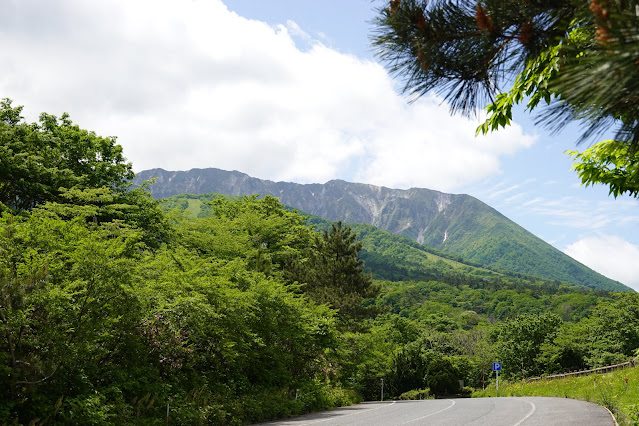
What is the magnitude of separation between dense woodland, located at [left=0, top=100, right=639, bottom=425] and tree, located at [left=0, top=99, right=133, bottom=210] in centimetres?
10

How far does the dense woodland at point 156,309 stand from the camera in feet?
29.8

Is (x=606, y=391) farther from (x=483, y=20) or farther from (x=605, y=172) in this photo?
(x=483, y=20)

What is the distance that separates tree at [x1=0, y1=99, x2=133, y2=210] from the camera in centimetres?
2400

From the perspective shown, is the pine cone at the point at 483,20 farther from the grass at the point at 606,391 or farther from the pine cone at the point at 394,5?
the grass at the point at 606,391

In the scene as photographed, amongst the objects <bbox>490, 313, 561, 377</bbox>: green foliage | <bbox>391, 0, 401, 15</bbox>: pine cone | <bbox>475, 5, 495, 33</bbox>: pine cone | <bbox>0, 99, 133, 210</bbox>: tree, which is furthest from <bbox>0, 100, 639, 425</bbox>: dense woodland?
<bbox>475, 5, 495, 33</bbox>: pine cone

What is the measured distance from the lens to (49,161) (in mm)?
25750

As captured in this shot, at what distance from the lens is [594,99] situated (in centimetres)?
248

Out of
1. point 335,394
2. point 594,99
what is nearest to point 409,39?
point 594,99

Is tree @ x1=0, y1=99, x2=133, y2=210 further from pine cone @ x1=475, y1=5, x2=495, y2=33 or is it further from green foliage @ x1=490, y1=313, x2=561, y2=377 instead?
green foliage @ x1=490, y1=313, x2=561, y2=377

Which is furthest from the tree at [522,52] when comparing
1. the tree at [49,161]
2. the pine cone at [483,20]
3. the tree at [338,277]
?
the tree at [338,277]

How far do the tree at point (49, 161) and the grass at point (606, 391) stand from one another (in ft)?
79.0

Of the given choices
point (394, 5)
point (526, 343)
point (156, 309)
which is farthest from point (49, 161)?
point (526, 343)

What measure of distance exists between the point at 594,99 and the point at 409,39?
189 cm

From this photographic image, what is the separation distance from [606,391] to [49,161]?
28361mm
